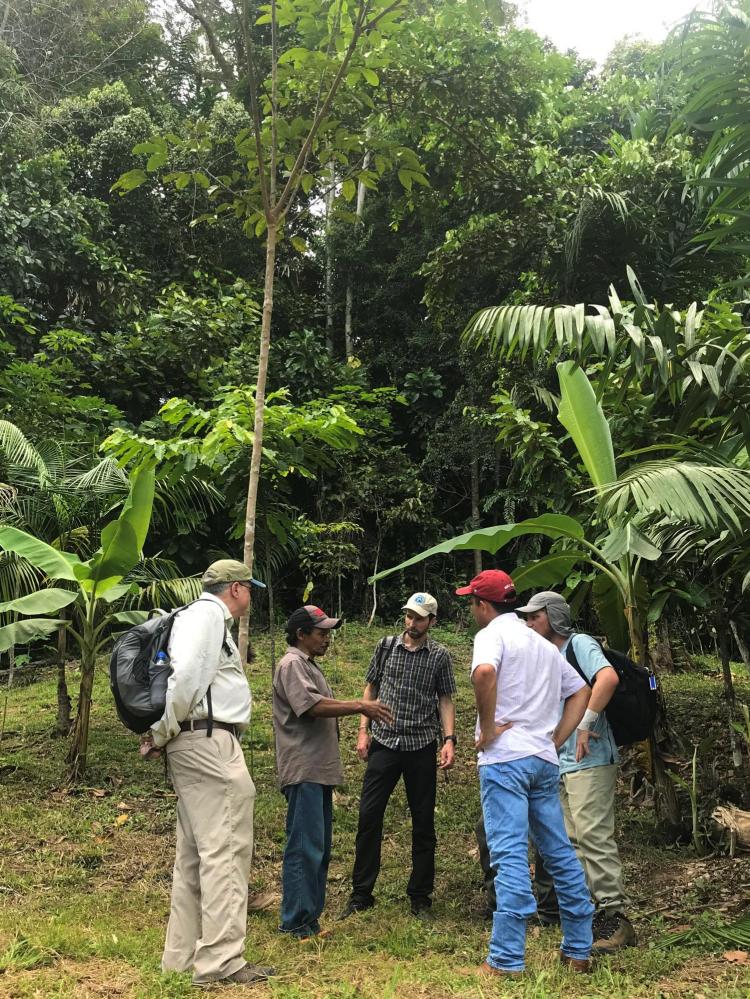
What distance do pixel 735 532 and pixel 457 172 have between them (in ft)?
26.7

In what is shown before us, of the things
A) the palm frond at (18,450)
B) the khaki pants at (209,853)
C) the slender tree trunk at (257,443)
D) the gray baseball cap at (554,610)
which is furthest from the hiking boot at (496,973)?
the palm frond at (18,450)

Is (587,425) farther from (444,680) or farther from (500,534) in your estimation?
(444,680)

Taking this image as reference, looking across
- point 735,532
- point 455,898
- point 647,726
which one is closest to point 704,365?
point 735,532

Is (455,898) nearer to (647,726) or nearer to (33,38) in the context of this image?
(647,726)

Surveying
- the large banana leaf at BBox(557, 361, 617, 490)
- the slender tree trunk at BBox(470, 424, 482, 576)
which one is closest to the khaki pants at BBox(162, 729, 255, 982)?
the large banana leaf at BBox(557, 361, 617, 490)

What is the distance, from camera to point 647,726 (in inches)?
178

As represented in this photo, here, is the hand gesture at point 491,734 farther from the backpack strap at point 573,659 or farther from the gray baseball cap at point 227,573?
the gray baseball cap at point 227,573

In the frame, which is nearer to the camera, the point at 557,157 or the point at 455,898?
the point at 455,898

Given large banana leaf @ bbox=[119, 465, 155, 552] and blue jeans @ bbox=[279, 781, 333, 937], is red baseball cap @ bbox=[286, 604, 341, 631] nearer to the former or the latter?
blue jeans @ bbox=[279, 781, 333, 937]

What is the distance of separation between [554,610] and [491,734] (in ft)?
3.16

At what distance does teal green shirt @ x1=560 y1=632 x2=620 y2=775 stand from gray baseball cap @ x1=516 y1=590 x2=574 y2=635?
8cm

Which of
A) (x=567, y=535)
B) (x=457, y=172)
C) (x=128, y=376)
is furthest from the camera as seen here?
(x=128, y=376)

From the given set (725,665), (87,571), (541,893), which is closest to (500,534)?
(541,893)

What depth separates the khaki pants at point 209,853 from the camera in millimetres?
3545
